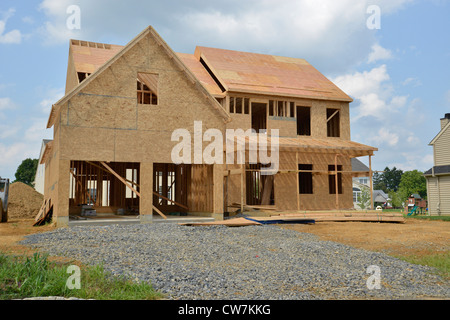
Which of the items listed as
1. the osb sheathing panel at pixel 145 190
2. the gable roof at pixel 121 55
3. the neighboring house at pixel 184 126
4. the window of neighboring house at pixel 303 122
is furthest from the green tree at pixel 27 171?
the osb sheathing panel at pixel 145 190

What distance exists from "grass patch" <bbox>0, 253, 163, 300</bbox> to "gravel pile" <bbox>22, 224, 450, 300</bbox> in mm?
442

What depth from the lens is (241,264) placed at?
9.62 meters

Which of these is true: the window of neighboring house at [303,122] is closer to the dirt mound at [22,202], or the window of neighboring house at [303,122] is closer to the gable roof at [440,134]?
the gable roof at [440,134]

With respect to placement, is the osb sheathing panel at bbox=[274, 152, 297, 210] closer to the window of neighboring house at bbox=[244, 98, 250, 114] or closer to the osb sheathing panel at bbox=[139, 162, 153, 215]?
the window of neighboring house at bbox=[244, 98, 250, 114]

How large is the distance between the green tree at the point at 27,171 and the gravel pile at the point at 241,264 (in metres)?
56.6

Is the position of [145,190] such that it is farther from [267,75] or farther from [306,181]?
[267,75]

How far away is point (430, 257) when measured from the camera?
11492 millimetres

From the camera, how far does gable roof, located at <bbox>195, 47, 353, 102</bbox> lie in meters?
26.0

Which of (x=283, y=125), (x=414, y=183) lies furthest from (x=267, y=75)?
(x=414, y=183)

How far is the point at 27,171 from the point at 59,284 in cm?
6551

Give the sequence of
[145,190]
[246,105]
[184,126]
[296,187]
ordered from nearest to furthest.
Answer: [145,190] < [184,126] < [296,187] < [246,105]
